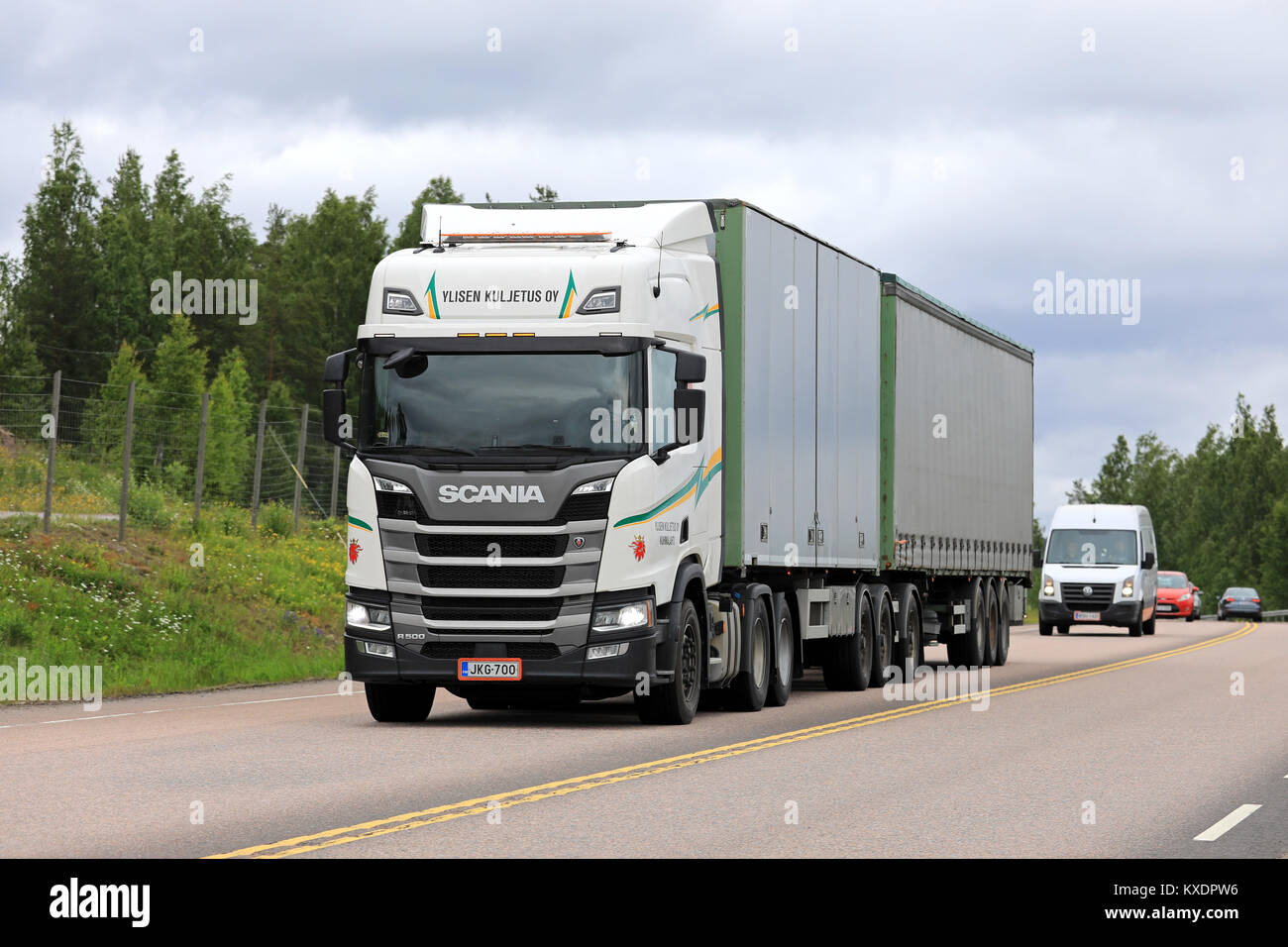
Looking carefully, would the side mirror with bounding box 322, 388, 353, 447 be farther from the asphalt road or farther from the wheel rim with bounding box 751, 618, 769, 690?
the wheel rim with bounding box 751, 618, 769, 690

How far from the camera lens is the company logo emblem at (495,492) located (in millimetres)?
15141

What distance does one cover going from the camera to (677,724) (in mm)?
16391

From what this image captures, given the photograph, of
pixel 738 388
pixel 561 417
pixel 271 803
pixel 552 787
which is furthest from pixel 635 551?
pixel 271 803

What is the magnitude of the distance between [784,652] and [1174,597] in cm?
4625

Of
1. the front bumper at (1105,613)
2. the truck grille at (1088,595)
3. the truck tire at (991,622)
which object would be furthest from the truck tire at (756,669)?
the truck grille at (1088,595)

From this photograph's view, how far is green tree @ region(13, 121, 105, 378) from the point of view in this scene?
88.7 metres


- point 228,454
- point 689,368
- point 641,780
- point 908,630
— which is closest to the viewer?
point 641,780

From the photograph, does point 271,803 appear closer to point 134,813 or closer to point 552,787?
point 134,813

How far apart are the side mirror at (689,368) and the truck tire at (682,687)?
1939 mm

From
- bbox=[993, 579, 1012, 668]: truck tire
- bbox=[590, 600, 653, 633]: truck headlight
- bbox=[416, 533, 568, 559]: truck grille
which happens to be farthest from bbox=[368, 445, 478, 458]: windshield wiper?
bbox=[993, 579, 1012, 668]: truck tire

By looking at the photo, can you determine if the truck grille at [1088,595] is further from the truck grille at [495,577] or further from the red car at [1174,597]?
the truck grille at [495,577]

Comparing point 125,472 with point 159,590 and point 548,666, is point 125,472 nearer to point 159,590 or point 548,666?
point 159,590

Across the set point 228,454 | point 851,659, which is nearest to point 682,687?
point 851,659

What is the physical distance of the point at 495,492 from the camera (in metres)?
15.2
